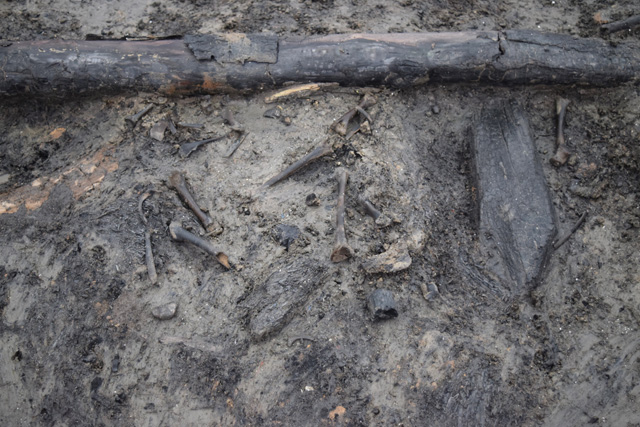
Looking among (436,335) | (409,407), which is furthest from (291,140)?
(409,407)

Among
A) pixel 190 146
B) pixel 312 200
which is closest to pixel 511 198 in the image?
pixel 312 200

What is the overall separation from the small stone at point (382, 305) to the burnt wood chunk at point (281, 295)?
1.43ft

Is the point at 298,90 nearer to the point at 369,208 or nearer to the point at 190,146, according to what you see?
the point at 190,146

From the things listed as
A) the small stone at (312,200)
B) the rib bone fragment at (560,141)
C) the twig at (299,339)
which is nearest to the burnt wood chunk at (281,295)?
the twig at (299,339)

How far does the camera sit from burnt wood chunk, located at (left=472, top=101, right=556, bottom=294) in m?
4.15

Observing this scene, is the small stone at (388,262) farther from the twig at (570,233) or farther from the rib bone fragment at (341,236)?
the twig at (570,233)

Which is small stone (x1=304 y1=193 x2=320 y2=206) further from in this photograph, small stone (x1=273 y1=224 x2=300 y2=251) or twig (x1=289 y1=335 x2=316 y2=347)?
twig (x1=289 y1=335 x2=316 y2=347)

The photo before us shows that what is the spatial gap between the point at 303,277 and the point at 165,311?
1.08 metres

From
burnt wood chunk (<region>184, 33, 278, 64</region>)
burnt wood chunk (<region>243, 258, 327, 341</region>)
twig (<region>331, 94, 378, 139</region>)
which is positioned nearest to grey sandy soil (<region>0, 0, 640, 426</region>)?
burnt wood chunk (<region>243, 258, 327, 341</region>)

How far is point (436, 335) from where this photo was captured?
384cm

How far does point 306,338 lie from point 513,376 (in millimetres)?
1548

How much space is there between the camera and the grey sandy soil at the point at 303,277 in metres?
3.66

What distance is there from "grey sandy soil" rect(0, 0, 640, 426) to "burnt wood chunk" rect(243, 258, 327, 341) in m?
0.02

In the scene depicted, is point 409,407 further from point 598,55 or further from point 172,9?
point 172,9
